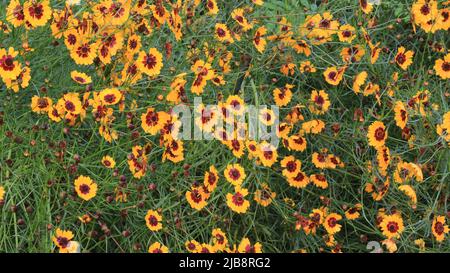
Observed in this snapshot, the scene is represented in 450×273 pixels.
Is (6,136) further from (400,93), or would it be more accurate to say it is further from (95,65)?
(400,93)

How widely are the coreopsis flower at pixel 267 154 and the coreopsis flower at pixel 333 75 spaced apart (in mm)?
435

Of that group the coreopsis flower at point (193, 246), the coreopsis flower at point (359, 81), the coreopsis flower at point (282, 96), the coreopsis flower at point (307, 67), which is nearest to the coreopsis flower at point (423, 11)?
the coreopsis flower at point (359, 81)

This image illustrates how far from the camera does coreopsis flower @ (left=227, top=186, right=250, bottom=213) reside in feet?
7.67

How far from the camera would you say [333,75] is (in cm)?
278

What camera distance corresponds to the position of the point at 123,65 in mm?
2611

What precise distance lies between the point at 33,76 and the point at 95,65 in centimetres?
21

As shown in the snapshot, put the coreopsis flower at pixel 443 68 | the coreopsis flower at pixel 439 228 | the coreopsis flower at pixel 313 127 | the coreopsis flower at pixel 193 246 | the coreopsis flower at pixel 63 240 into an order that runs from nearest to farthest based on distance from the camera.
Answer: the coreopsis flower at pixel 63 240 < the coreopsis flower at pixel 193 246 < the coreopsis flower at pixel 439 228 < the coreopsis flower at pixel 313 127 < the coreopsis flower at pixel 443 68

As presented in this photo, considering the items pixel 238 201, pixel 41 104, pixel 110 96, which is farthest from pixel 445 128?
pixel 41 104

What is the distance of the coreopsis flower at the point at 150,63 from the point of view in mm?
2453

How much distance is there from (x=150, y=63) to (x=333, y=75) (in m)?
0.71

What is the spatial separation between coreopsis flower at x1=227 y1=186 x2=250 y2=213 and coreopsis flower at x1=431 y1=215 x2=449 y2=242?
1.97 ft

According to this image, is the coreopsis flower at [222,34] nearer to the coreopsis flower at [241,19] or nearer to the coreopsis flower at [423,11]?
the coreopsis flower at [241,19]

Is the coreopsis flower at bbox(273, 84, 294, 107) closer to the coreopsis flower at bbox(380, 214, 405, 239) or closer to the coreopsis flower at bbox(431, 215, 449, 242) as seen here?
the coreopsis flower at bbox(380, 214, 405, 239)
